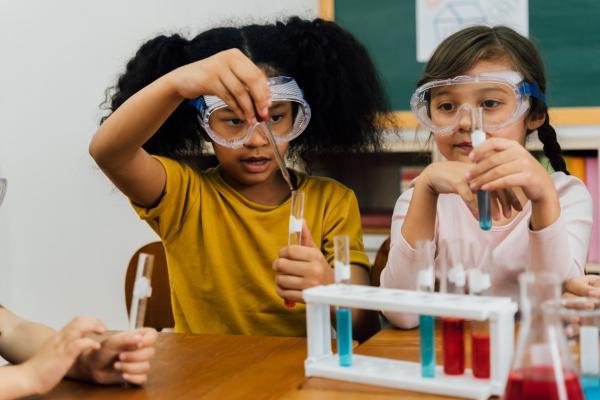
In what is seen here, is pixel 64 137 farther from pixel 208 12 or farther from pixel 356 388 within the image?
pixel 356 388

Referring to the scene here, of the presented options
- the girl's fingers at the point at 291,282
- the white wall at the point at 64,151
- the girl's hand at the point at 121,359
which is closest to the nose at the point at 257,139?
the girl's fingers at the point at 291,282

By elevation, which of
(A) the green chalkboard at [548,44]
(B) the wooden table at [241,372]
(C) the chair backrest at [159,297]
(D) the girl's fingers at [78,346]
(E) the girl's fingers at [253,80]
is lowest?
(C) the chair backrest at [159,297]

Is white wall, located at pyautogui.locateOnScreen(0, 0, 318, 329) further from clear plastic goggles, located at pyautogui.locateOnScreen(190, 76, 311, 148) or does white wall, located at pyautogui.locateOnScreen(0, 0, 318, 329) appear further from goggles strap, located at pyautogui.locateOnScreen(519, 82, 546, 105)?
goggles strap, located at pyautogui.locateOnScreen(519, 82, 546, 105)

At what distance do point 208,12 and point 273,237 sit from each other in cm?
178

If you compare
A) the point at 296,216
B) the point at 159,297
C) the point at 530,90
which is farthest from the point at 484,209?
the point at 159,297

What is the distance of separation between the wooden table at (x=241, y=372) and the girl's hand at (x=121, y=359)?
16 millimetres

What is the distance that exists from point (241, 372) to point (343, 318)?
164 millimetres

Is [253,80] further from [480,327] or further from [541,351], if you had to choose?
[541,351]

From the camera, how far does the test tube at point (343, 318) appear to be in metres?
1.05

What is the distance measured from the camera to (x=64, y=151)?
336 cm

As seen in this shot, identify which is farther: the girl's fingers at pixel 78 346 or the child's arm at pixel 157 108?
the child's arm at pixel 157 108

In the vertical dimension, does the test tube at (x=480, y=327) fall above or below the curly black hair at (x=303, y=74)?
below

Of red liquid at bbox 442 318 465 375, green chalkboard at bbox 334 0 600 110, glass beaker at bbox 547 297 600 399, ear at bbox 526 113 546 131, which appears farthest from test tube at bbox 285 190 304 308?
green chalkboard at bbox 334 0 600 110

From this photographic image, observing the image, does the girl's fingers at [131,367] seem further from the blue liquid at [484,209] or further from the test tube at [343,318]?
the blue liquid at [484,209]
